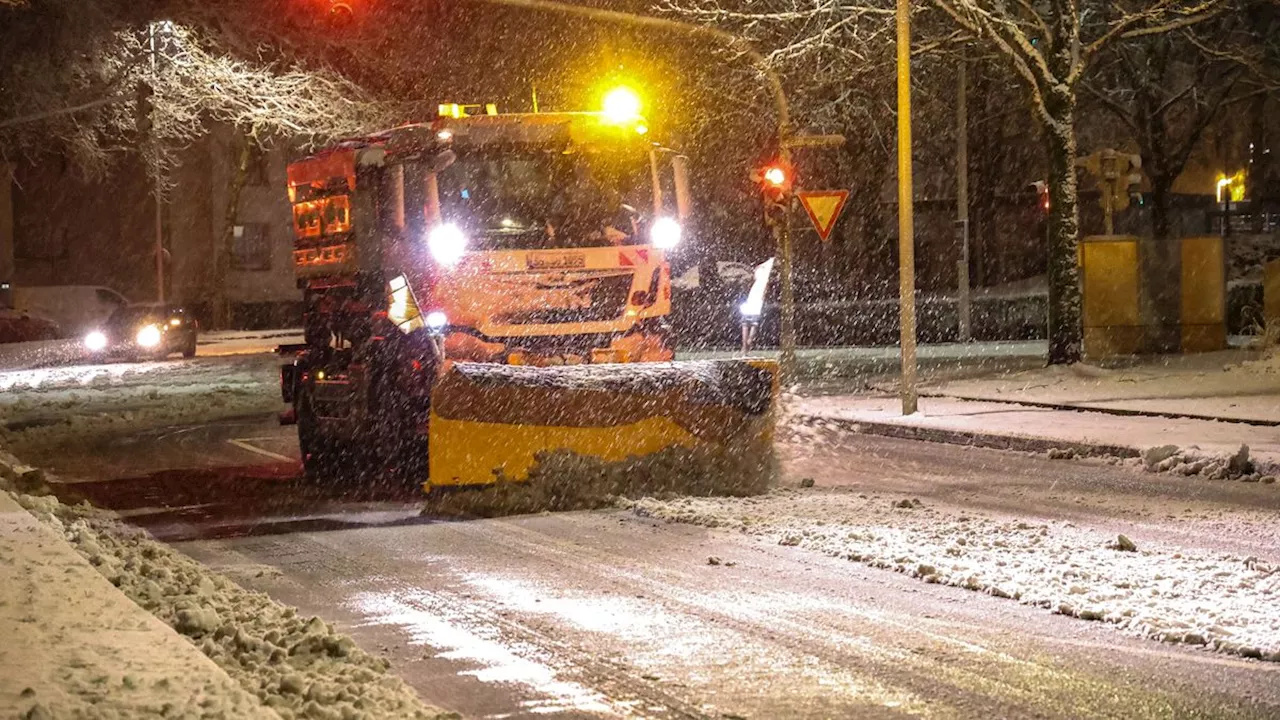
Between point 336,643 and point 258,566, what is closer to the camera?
point 336,643

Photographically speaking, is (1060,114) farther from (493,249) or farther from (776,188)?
(493,249)

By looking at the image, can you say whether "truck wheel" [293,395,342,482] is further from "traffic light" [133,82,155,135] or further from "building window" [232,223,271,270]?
"building window" [232,223,271,270]

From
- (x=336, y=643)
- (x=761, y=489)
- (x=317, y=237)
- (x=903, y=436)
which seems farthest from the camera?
(x=903, y=436)

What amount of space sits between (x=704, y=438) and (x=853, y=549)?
10.4 feet

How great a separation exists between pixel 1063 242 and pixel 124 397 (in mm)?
14708

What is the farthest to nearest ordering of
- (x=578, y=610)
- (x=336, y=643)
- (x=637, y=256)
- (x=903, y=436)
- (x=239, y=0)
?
(x=239, y=0) → (x=903, y=436) → (x=637, y=256) → (x=578, y=610) → (x=336, y=643)

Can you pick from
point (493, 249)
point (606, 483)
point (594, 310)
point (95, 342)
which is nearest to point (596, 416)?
point (606, 483)

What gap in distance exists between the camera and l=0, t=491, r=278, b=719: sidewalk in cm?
520

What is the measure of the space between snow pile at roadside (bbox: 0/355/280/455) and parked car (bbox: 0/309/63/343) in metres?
13.0

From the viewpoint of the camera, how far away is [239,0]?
112ft

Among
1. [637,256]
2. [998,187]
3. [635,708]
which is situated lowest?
[635,708]

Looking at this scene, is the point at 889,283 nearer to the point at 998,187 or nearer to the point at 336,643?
the point at 998,187

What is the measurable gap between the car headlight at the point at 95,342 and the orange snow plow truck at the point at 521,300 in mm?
26053

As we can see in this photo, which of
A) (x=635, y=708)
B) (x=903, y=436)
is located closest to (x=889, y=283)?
(x=903, y=436)
